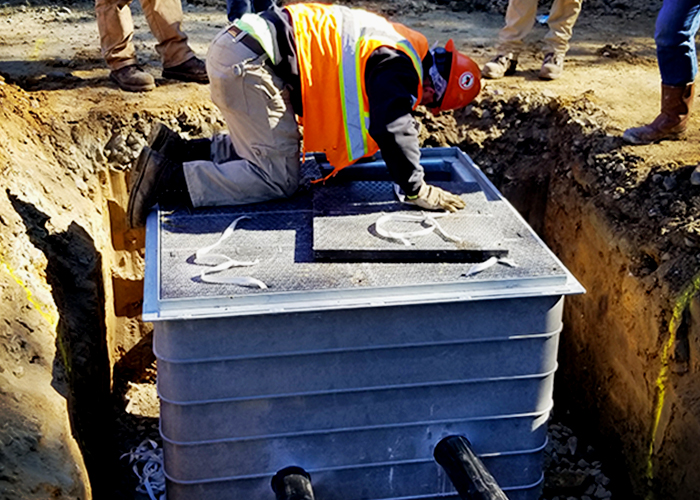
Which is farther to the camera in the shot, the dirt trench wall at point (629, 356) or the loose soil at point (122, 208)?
the dirt trench wall at point (629, 356)

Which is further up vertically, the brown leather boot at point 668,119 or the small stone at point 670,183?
the brown leather boot at point 668,119

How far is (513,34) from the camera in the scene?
220 inches

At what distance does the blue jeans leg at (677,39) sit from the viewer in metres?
4.06

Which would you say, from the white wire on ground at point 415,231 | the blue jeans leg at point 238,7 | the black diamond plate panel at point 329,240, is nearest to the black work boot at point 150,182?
the black diamond plate panel at point 329,240

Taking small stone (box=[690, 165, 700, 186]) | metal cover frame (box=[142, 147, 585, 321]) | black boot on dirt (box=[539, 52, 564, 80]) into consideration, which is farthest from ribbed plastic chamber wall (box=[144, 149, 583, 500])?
black boot on dirt (box=[539, 52, 564, 80])

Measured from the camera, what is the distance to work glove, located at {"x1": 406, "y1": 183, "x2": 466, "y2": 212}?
11.1ft

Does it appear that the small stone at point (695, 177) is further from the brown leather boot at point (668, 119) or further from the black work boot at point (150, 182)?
the black work boot at point (150, 182)

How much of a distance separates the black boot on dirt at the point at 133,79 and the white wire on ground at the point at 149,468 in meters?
2.23

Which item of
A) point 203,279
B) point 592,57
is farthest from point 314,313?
point 592,57

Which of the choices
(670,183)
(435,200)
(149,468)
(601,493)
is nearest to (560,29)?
(670,183)

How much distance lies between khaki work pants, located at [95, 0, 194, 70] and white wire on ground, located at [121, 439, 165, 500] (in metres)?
2.46

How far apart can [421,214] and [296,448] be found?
1125mm

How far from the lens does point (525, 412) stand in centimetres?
309

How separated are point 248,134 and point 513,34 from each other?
8.97 ft
